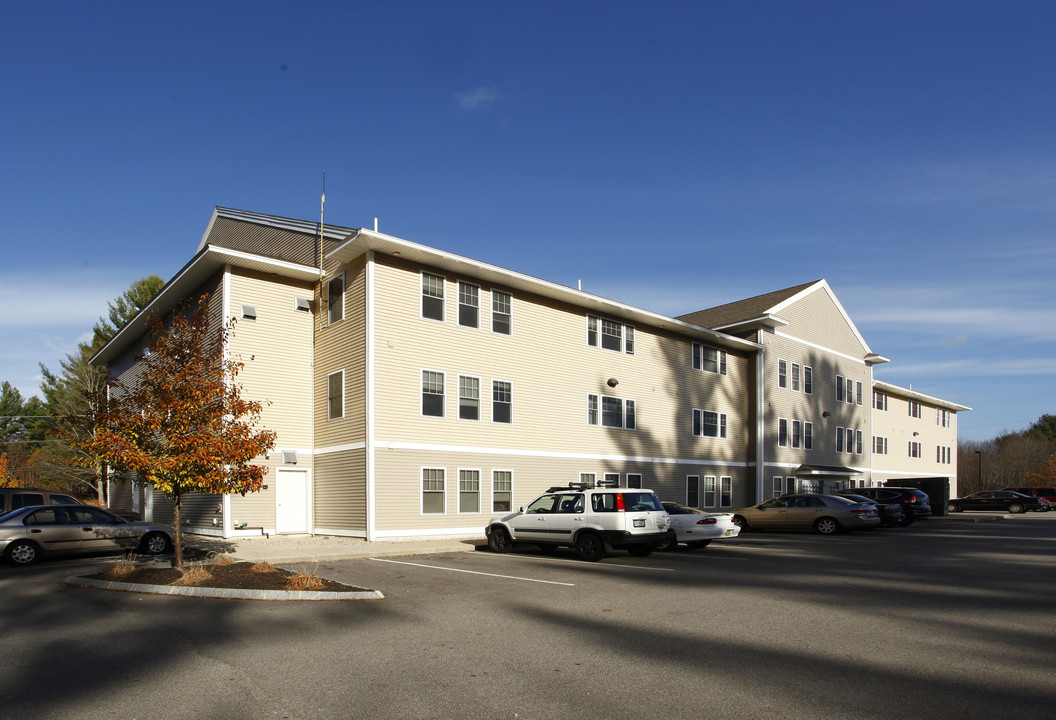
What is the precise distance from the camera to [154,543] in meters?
18.2

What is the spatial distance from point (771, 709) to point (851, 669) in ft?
5.50

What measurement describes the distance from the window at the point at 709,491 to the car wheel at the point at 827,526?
7.57 m

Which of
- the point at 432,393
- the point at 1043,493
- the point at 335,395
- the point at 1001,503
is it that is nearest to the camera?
the point at 432,393

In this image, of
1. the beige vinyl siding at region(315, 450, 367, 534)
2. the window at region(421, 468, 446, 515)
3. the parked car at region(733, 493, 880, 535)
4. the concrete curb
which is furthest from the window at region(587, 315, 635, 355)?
the concrete curb

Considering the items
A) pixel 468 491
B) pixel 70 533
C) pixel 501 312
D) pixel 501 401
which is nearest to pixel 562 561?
pixel 468 491

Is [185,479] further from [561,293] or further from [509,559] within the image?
[561,293]

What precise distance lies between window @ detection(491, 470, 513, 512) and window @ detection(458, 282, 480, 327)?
4.85 m

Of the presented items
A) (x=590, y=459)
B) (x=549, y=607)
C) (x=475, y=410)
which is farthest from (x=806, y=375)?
(x=549, y=607)

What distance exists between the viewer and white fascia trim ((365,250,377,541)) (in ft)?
67.9

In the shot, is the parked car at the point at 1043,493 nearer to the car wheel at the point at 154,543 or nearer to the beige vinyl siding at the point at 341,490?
the beige vinyl siding at the point at 341,490

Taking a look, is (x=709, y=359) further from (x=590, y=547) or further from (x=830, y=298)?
(x=590, y=547)

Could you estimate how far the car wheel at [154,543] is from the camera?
18.1 metres

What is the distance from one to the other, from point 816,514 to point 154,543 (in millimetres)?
20229

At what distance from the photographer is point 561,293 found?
26.2 meters
